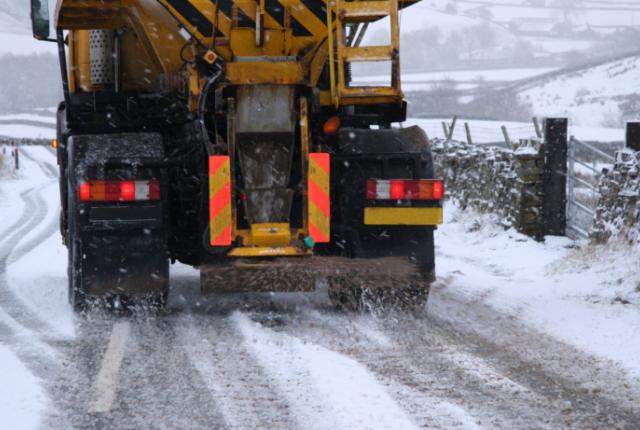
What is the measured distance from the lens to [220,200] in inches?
295

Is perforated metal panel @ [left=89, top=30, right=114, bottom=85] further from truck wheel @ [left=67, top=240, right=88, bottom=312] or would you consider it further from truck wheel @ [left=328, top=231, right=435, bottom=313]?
truck wheel @ [left=328, top=231, right=435, bottom=313]

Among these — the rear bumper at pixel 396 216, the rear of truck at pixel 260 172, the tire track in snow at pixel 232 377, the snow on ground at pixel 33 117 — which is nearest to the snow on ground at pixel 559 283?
the rear bumper at pixel 396 216

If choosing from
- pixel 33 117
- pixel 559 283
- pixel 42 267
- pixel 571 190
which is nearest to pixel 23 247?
pixel 42 267

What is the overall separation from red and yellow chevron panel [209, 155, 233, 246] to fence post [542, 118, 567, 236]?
236 inches

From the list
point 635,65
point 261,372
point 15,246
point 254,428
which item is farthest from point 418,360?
point 635,65

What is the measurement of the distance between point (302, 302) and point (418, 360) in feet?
8.36

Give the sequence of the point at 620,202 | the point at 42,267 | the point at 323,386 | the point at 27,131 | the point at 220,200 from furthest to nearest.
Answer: the point at 27,131 → the point at 42,267 → the point at 620,202 → the point at 220,200 → the point at 323,386

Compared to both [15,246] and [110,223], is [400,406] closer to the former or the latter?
[110,223]

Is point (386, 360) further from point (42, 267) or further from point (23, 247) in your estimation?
point (23, 247)

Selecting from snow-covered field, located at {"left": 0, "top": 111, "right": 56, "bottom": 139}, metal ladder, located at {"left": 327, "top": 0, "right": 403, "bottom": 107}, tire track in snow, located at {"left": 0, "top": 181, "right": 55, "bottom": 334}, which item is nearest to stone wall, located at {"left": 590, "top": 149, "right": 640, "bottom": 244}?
metal ladder, located at {"left": 327, "top": 0, "right": 403, "bottom": 107}

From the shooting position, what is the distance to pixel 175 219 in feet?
27.0

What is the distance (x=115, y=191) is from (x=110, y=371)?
1953 mm

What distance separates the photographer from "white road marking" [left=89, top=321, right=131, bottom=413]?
207 inches

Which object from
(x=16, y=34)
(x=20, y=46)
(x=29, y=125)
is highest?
(x=16, y=34)
